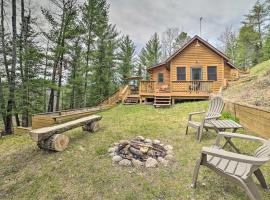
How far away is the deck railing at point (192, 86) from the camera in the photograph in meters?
11.6

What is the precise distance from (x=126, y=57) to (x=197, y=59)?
37.8ft

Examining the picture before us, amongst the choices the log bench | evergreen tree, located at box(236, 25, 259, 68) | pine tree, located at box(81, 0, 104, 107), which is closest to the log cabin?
pine tree, located at box(81, 0, 104, 107)

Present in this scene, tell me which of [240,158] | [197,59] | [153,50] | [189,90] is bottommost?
[240,158]

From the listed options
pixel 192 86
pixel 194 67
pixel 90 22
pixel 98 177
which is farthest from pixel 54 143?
pixel 90 22

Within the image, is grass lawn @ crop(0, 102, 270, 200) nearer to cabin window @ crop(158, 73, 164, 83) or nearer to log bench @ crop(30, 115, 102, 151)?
log bench @ crop(30, 115, 102, 151)

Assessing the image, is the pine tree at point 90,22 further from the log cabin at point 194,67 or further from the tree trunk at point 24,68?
the log cabin at point 194,67

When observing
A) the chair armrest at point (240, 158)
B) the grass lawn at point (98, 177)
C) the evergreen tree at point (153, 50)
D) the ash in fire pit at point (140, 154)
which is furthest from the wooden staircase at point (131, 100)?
the evergreen tree at point (153, 50)

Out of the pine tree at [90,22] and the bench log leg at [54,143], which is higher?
the pine tree at [90,22]

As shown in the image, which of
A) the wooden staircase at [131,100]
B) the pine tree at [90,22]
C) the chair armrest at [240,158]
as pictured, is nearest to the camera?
the chair armrest at [240,158]

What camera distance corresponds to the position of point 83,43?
15.4 metres

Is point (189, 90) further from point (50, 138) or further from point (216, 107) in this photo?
point (50, 138)

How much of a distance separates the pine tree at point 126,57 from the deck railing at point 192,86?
11031 mm

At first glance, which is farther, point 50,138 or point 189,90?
point 189,90

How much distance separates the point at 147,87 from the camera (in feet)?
42.3
